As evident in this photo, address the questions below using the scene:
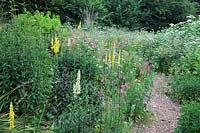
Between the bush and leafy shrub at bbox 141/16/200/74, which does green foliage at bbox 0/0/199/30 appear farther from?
the bush

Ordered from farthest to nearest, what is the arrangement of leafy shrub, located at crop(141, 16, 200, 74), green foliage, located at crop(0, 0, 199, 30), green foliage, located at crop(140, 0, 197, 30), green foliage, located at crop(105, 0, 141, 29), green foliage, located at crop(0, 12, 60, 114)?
green foliage, located at crop(140, 0, 197, 30), green foliage, located at crop(105, 0, 141, 29), green foliage, located at crop(0, 0, 199, 30), leafy shrub, located at crop(141, 16, 200, 74), green foliage, located at crop(0, 12, 60, 114)

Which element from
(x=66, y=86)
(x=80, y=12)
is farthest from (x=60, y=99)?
(x=80, y=12)

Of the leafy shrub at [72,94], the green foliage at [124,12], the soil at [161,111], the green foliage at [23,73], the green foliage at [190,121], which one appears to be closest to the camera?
the leafy shrub at [72,94]

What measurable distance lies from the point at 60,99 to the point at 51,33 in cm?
186

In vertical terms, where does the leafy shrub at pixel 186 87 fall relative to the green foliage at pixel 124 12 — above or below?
above

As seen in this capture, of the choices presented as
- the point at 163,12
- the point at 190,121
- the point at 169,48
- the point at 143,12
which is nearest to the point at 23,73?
the point at 190,121

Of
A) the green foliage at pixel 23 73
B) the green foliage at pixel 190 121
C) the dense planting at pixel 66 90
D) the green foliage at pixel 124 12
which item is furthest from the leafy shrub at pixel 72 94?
the green foliage at pixel 124 12

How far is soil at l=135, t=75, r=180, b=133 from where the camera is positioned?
227 inches

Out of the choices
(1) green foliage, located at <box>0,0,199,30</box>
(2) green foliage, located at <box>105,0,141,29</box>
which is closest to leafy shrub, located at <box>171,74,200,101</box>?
(1) green foliage, located at <box>0,0,199,30</box>

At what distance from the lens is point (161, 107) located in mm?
6641

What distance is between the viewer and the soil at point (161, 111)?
18.9 ft

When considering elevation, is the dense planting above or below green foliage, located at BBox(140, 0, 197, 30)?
above

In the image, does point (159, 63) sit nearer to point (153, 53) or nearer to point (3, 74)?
point (153, 53)

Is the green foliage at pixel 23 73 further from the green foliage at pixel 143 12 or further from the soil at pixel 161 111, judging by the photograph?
the green foliage at pixel 143 12
